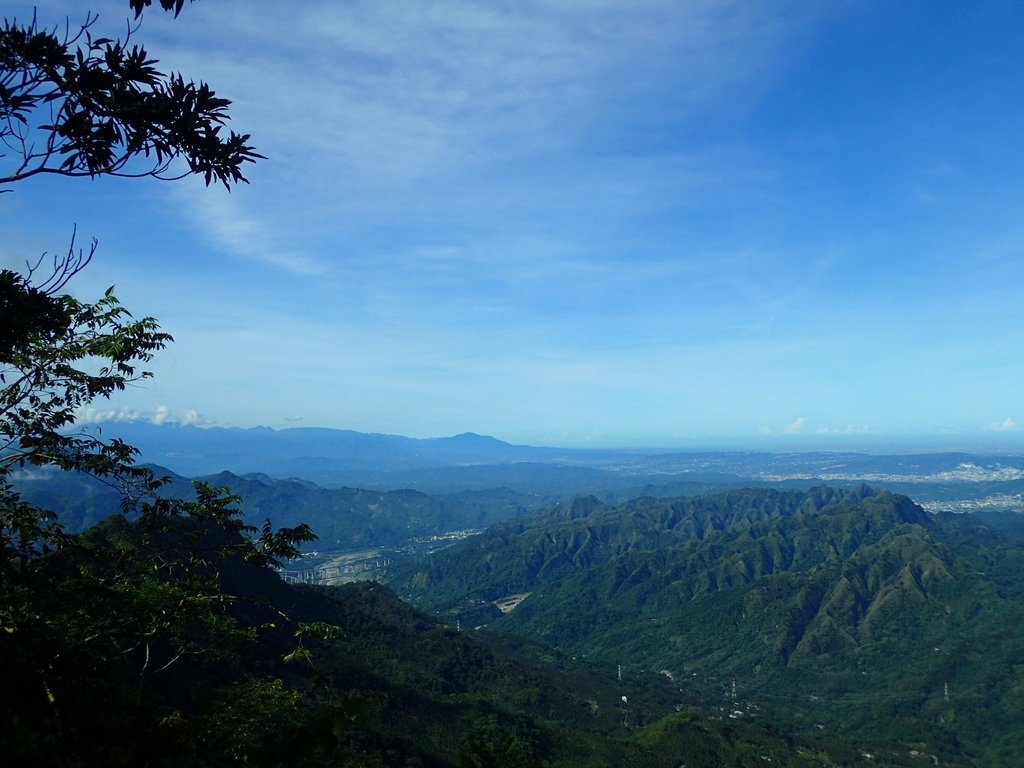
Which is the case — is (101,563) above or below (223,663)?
above

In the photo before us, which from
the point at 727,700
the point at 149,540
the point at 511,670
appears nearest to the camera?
the point at 149,540

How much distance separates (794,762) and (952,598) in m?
146

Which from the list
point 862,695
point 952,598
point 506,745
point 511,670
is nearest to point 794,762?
point 511,670

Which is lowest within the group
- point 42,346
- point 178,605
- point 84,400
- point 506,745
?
point 506,745

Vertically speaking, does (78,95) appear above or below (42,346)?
above

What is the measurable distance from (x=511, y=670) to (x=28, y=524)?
133654 millimetres

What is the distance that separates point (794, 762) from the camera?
9512 centimetres

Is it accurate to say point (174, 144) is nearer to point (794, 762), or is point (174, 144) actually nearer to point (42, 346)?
point (42, 346)

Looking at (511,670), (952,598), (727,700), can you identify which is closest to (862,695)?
(727,700)

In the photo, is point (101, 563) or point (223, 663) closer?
point (101, 563)

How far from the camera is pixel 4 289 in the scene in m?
8.55

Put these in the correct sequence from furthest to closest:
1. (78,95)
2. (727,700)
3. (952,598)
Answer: (952,598), (727,700), (78,95)

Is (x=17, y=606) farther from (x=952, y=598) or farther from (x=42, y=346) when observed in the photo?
(x=952, y=598)

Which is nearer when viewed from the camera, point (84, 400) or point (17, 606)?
point (17, 606)
